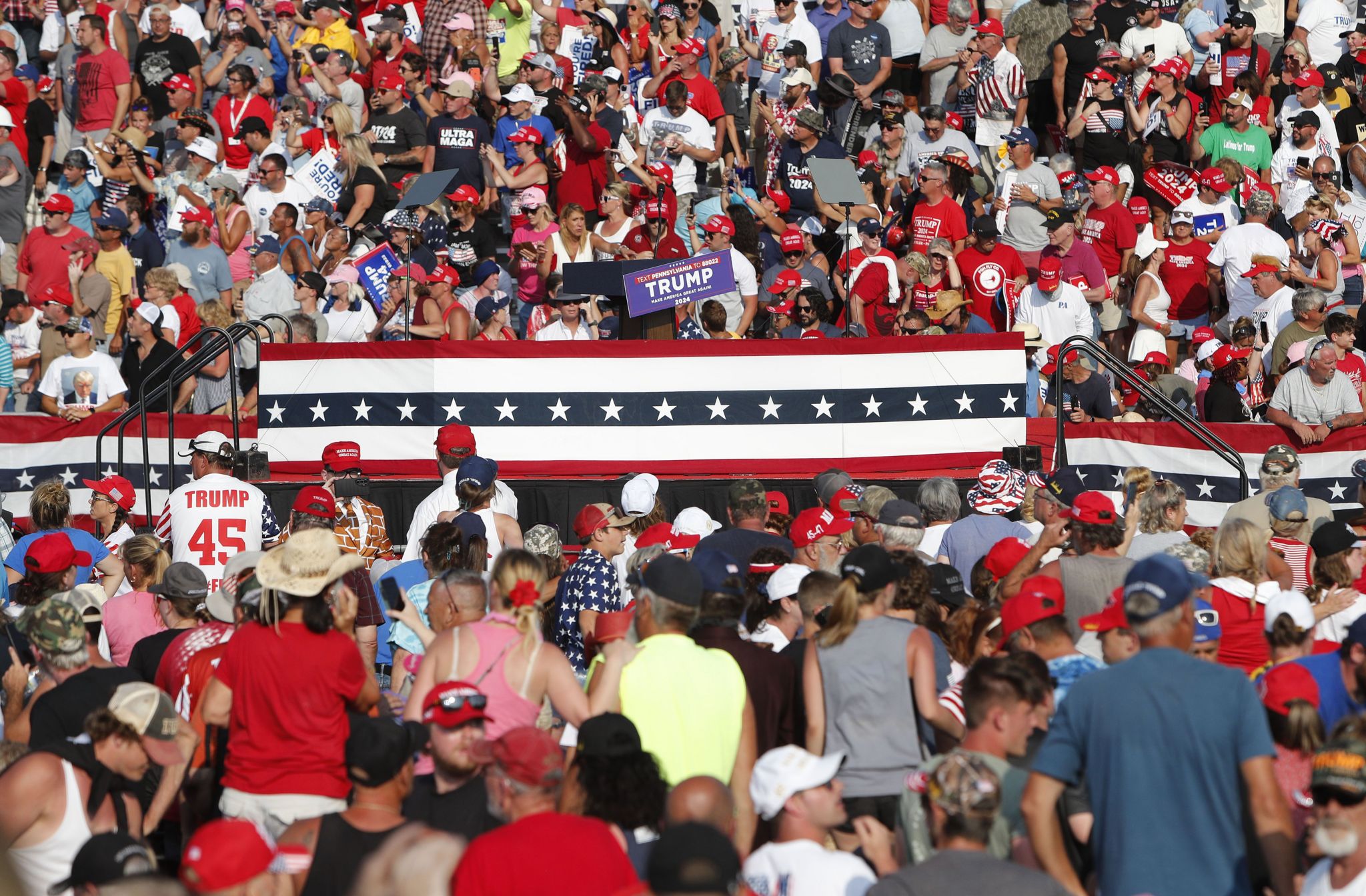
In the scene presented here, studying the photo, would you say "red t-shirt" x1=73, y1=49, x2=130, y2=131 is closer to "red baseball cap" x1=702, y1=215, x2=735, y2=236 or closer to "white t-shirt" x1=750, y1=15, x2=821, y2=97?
"white t-shirt" x1=750, y1=15, x2=821, y2=97

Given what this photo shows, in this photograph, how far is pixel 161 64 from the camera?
63.9 feet

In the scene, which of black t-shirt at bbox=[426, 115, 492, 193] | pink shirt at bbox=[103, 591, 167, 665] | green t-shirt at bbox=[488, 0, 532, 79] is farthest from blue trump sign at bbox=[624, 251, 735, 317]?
green t-shirt at bbox=[488, 0, 532, 79]

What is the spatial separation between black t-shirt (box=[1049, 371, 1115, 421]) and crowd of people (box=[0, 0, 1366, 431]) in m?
0.03

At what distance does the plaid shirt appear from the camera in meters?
19.1

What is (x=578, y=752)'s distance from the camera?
528cm

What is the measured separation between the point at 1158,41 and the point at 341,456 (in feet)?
34.5

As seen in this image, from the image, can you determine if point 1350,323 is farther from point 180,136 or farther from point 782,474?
point 180,136

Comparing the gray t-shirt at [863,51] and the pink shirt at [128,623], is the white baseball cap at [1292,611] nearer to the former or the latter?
the pink shirt at [128,623]

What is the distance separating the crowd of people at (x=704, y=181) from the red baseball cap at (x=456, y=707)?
7.96 m

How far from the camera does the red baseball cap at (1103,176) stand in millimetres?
16406

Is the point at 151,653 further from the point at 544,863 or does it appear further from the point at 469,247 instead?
the point at 469,247

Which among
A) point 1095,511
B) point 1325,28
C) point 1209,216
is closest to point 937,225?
point 1209,216

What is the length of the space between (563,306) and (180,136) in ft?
20.5

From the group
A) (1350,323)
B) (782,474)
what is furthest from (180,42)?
(1350,323)
